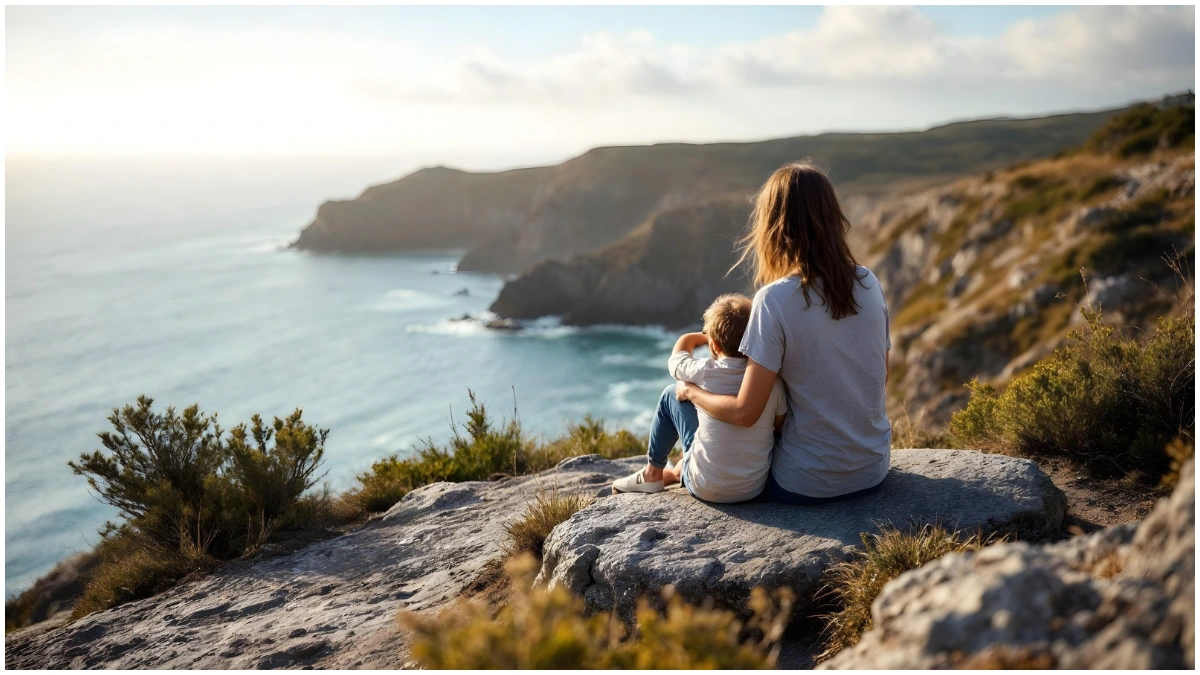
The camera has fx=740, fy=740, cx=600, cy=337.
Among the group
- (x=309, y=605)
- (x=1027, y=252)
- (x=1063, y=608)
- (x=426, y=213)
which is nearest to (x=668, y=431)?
(x=309, y=605)

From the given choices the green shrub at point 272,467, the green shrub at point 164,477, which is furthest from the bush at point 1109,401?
the green shrub at point 164,477

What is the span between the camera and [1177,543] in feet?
6.03

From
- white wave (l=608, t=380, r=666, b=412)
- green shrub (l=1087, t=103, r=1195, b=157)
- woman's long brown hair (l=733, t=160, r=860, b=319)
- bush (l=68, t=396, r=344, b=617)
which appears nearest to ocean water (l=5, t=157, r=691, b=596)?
white wave (l=608, t=380, r=666, b=412)

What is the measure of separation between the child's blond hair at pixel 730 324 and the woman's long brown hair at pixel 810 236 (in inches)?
11.8

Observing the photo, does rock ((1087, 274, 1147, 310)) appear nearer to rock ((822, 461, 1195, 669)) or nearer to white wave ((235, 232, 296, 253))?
rock ((822, 461, 1195, 669))

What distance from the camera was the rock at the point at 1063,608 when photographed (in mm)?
1722

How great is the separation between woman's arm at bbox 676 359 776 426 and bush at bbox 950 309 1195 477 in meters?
2.77

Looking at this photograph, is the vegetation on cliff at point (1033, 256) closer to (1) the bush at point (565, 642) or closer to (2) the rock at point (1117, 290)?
(2) the rock at point (1117, 290)

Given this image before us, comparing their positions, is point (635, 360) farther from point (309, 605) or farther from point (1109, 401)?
Result: point (309, 605)

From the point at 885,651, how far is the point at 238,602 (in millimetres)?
4559

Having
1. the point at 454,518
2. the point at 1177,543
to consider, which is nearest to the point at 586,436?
the point at 454,518

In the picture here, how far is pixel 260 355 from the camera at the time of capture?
204 feet

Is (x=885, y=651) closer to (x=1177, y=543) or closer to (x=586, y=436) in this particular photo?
(x=1177, y=543)

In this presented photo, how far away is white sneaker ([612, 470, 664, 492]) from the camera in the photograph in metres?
4.71
